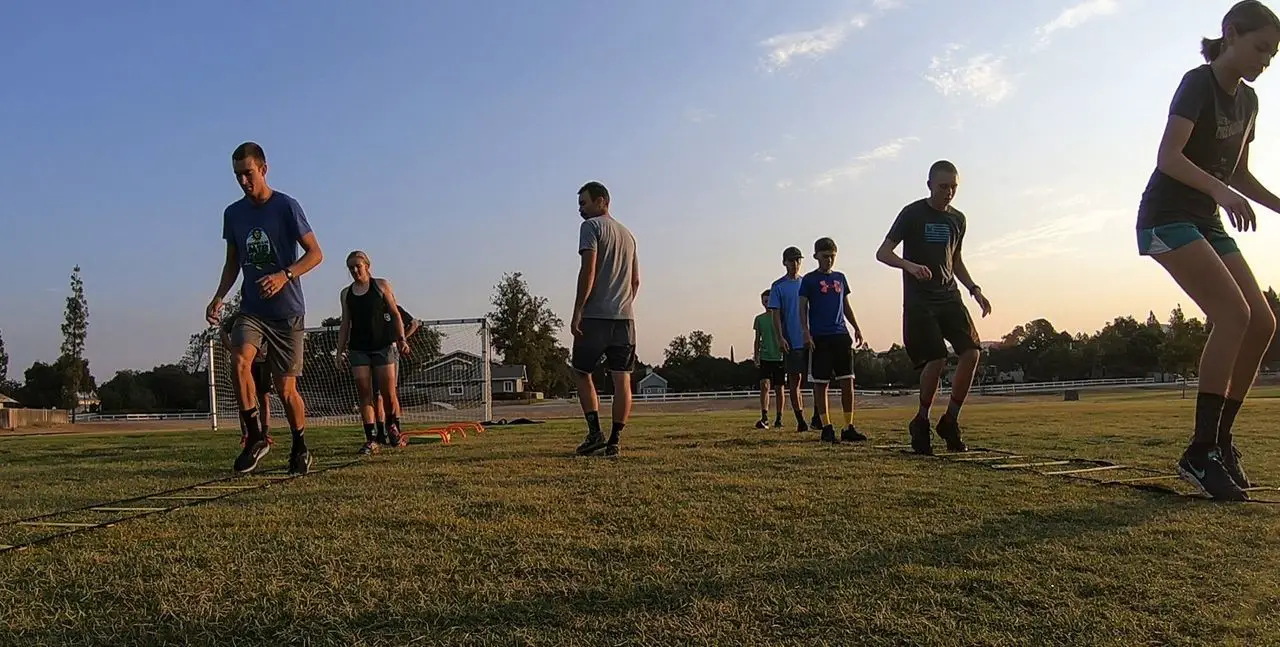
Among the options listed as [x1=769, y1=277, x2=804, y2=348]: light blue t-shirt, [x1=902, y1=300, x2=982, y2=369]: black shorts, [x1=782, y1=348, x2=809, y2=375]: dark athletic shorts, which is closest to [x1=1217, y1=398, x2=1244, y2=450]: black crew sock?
[x1=902, y1=300, x2=982, y2=369]: black shorts

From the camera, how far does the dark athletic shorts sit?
8727 mm

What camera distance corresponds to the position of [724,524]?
2869mm

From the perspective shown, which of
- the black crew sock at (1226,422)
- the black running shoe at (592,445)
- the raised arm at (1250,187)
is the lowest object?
the black running shoe at (592,445)

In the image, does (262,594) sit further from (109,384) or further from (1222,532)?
(109,384)

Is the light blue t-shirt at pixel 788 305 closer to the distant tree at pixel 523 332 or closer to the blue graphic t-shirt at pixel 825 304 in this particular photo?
the blue graphic t-shirt at pixel 825 304

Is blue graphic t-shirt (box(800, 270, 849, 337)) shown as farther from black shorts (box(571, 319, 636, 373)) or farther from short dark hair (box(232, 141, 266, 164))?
short dark hair (box(232, 141, 266, 164))

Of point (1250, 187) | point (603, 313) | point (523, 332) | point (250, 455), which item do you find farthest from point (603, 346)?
point (523, 332)

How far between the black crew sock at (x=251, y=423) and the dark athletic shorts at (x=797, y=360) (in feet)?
17.7

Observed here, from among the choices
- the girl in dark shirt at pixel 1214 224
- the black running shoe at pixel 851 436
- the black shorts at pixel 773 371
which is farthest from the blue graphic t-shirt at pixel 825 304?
the girl in dark shirt at pixel 1214 224

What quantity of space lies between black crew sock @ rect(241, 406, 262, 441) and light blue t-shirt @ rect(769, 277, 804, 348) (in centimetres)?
544

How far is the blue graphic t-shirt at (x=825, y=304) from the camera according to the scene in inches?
296

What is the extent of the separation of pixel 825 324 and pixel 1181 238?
12.8 feet

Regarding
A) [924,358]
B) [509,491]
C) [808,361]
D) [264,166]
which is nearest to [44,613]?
[509,491]

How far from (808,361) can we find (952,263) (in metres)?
2.87
